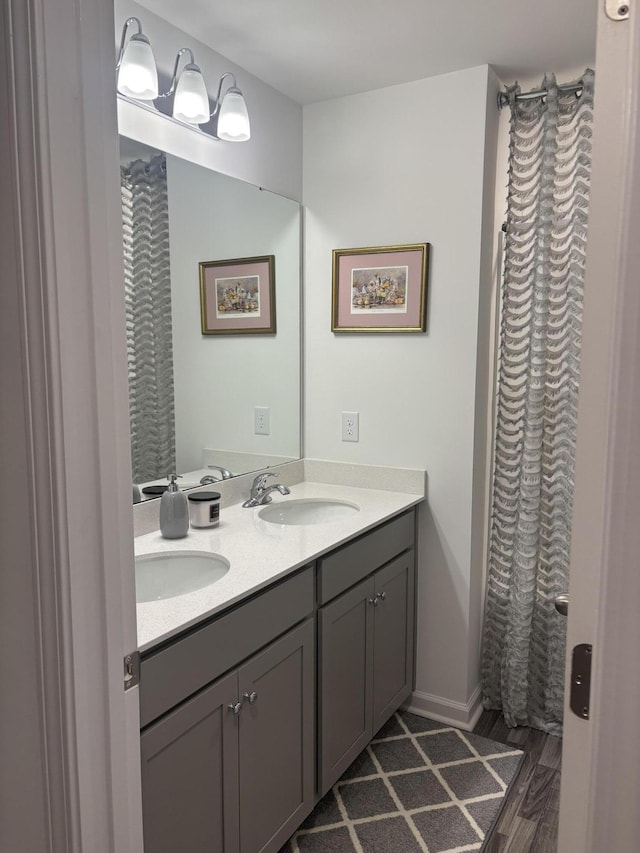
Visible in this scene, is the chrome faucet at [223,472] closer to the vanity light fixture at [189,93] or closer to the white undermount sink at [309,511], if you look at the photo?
the white undermount sink at [309,511]

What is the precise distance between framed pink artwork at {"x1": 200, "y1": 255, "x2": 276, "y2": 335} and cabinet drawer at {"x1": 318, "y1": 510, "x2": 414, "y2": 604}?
3.03ft

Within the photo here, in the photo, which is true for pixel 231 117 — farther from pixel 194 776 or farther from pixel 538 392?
pixel 194 776

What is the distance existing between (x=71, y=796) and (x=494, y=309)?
2139 mm

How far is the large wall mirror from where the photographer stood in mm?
1954

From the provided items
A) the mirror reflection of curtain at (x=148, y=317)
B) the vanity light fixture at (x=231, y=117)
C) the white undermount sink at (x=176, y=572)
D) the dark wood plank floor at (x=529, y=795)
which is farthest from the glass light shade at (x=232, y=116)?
the dark wood plank floor at (x=529, y=795)

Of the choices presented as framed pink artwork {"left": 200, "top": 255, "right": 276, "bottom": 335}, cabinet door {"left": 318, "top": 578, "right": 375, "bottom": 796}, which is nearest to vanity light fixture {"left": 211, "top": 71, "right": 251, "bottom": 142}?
framed pink artwork {"left": 200, "top": 255, "right": 276, "bottom": 335}

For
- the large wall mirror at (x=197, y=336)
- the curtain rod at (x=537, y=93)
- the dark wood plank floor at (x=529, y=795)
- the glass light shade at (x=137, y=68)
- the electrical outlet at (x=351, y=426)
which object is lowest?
the dark wood plank floor at (x=529, y=795)

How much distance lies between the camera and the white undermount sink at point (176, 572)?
5.75ft

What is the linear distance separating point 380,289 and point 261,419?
699mm

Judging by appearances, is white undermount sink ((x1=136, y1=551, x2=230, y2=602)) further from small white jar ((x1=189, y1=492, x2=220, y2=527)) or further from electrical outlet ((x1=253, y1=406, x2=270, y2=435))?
electrical outlet ((x1=253, y1=406, x2=270, y2=435))

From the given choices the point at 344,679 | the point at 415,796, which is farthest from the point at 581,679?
the point at 415,796

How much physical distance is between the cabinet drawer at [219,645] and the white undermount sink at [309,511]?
0.60 metres

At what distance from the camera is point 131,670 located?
1013 mm

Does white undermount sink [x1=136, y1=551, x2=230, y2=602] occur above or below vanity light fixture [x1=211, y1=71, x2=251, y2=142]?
below
